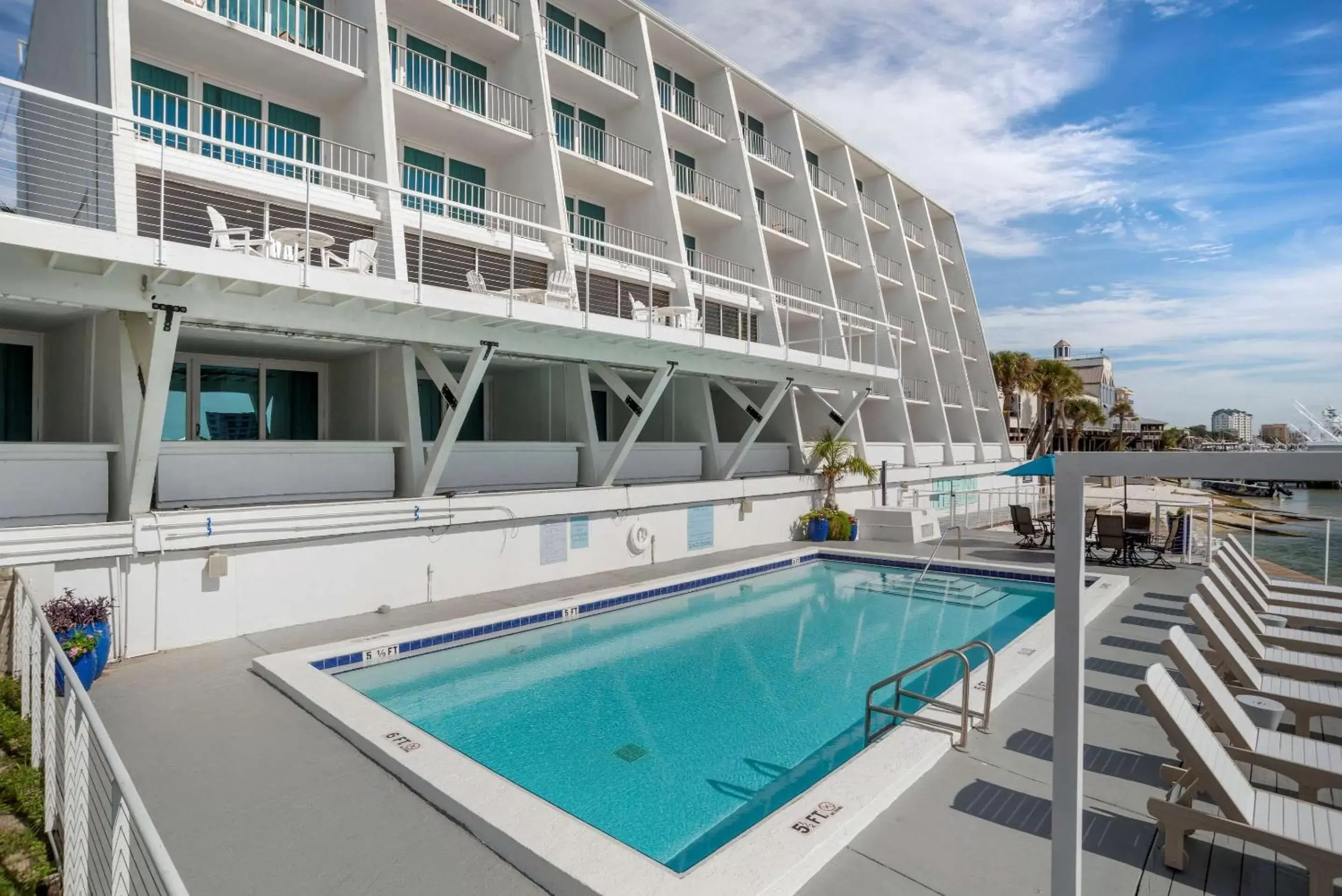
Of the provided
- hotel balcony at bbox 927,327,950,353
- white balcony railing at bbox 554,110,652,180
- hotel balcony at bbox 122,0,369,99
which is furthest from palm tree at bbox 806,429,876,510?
hotel balcony at bbox 122,0,369,99

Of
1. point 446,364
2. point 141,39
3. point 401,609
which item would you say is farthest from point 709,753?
Answer: point 141,39

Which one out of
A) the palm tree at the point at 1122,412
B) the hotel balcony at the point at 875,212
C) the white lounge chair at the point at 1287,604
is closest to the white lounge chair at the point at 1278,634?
the white lounge chair at the point at 1287,604

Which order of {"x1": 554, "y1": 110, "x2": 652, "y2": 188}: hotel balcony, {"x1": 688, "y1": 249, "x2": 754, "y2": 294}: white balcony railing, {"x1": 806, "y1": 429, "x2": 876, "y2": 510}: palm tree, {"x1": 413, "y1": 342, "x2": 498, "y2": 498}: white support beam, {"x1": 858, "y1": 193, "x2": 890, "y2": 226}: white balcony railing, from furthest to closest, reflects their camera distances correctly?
{"x1": 858, "y1": 193, "x2": 890, "y2": 226}: white balcony railing → {"x1": 688, "y1": 249, "x2": 754, "y2": 294}: white balcony railing → {"x1": 806, "y1": 429, "x2": 876, "y2": 510}: palm tree → {"x1": 554, "y1": 110, "x2": 652, "y2": 188}: hotel balcony → {"x1": 413, "y1": 342, "x2": 498, "y2": 498}: white support beam

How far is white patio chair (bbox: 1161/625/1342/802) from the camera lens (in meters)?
4.48

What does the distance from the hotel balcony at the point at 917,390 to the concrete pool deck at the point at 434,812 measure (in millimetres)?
22119

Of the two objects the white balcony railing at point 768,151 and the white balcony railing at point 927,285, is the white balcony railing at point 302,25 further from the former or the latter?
the white balcony railing at point 927,285

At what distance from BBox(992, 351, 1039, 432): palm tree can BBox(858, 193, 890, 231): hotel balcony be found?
1741cm

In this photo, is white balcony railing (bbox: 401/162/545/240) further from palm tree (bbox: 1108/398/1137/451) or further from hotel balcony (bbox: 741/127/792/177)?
palm tree (bbox: 1108/398/1137/451)

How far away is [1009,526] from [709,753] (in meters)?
18.5

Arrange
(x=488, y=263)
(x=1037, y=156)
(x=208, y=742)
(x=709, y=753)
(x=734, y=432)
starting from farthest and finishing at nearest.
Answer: (x=734, y=432), (x=1037, y=156), (x=488, y=263), (x=709, y=753), (x=208, y=742)

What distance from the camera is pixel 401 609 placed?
35.4 feet

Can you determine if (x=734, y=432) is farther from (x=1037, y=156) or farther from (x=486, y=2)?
(x=486, y=2)

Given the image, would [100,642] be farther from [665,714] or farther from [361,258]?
[665,714]

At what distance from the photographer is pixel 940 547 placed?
55.5ft
